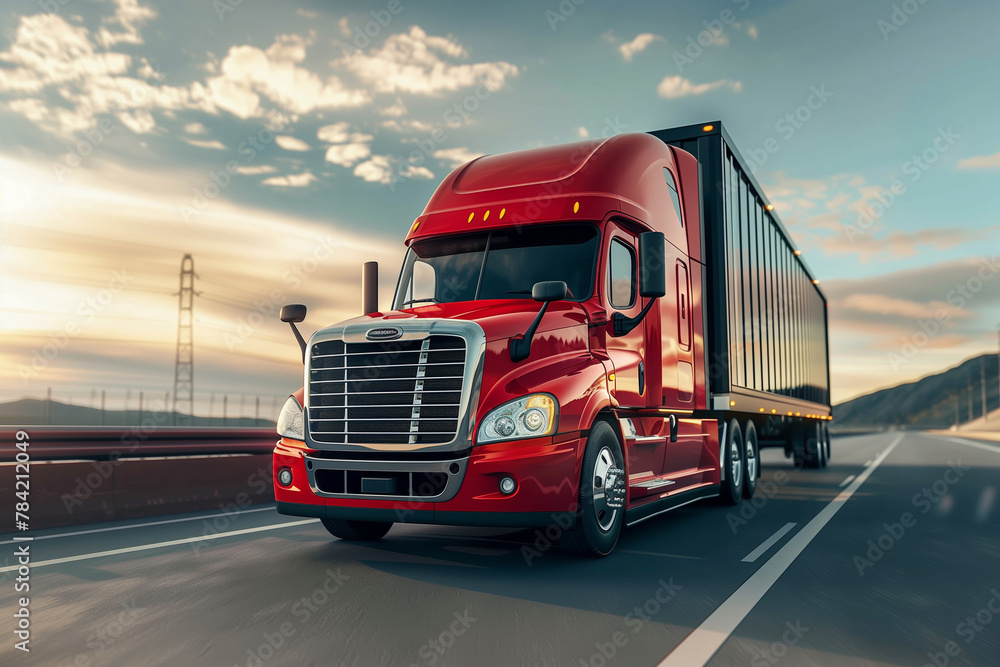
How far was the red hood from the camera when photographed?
21.5ft

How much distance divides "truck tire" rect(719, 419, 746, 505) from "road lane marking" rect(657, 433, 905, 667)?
2406mm

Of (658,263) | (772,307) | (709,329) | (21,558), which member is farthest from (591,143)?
(772,307)

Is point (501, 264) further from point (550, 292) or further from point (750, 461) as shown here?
point (750, 461)

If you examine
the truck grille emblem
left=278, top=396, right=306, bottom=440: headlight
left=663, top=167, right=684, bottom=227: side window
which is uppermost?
left=663, top=167, right=684, bottom=227: side window

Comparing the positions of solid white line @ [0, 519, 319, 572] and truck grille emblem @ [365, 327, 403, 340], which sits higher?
truck grille emblem @ [365, 327, 403, 340]

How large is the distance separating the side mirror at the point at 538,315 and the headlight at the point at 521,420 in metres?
0.35

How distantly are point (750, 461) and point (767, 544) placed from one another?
4.86 m

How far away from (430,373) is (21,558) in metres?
3.71

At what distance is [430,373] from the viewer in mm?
6410

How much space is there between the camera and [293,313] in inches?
303

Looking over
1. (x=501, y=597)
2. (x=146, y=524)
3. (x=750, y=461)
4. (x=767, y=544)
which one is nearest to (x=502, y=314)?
(x=501, y=597)

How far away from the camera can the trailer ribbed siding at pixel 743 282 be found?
10.9 metres

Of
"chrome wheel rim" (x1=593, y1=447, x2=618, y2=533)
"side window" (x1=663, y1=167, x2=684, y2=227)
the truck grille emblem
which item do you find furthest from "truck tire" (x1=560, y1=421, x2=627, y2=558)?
"side window" (x1=663, y1=167, x2=684, y2=227)

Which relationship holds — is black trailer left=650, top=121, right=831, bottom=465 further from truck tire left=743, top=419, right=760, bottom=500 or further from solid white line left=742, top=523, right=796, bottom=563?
solid white line left=742, top=523, right=796, bottom=563
